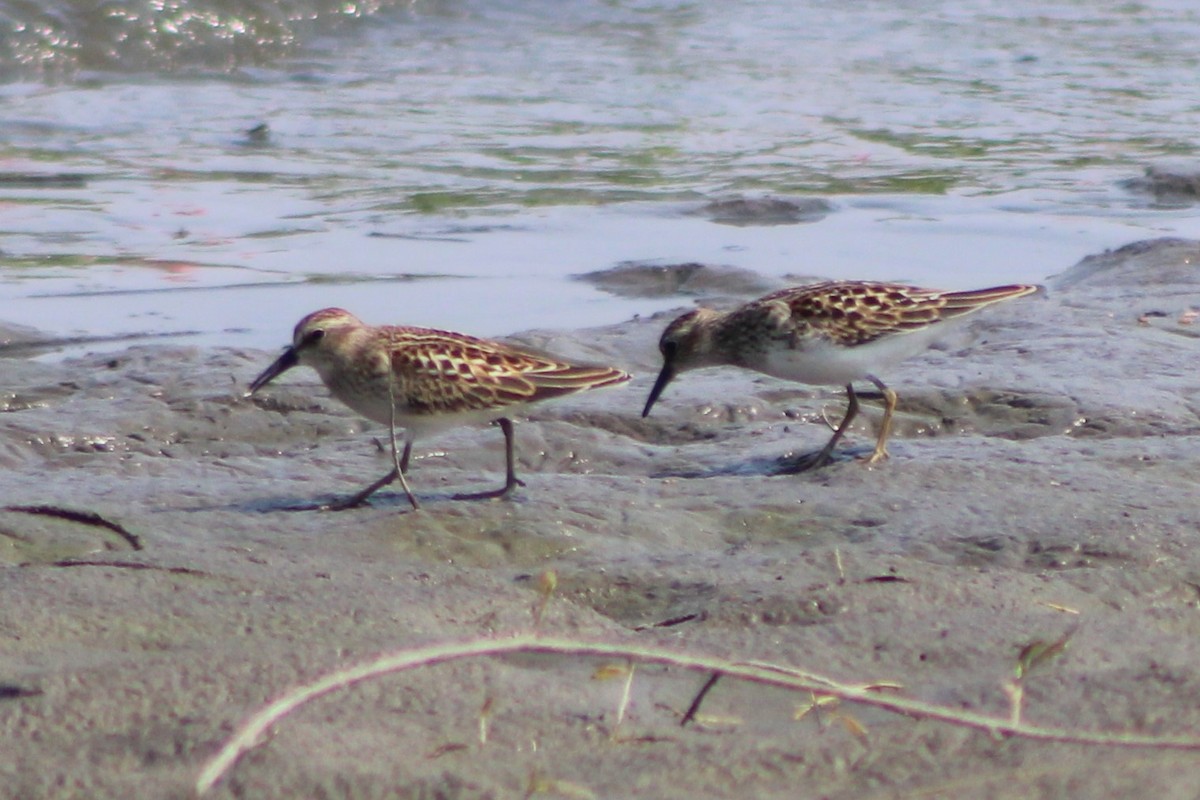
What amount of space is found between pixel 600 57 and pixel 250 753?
44.4 ft

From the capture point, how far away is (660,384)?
6.49 meters

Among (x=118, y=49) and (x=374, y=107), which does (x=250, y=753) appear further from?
(x=118, y=49)

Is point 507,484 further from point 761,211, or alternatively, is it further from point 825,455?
point 761,211

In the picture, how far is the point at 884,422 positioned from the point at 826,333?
0.45 metres

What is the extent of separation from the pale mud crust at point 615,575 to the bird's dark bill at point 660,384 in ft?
0.22

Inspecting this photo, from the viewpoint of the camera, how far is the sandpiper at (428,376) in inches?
207

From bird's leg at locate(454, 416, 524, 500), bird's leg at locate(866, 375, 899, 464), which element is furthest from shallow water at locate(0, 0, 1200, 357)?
bird's leg at locate(454, 416, 524, 500)

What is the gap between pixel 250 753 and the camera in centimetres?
280

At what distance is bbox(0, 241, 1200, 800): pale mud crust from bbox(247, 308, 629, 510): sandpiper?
24cm

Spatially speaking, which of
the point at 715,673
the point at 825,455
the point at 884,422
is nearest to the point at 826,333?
the point at 884,422

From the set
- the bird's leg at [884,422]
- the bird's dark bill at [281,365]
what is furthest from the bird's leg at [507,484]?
the bird's leg at [884,422]

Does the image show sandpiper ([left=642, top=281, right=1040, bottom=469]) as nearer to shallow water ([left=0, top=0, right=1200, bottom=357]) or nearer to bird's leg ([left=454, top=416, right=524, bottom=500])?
bird's leg ([left=454, top=416, right=524, bottom=500])

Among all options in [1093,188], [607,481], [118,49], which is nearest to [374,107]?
[118,49]

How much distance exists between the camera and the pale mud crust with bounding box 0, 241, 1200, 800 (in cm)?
287
